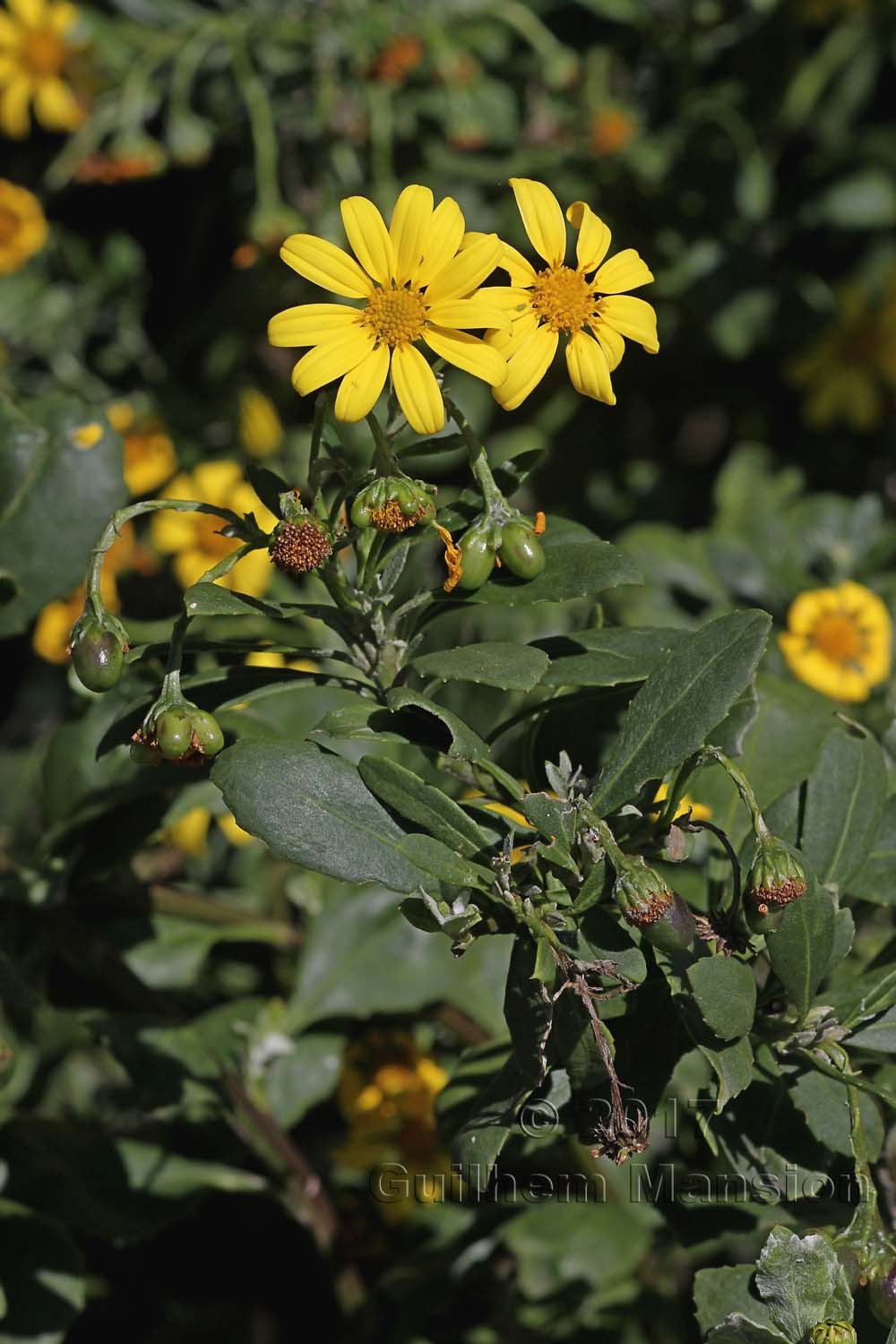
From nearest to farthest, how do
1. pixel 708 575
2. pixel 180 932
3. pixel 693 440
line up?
1. pixel 180 932
2. pixel 708 575
3. pixel 693 440

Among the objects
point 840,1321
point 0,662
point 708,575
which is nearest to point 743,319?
point 708,575

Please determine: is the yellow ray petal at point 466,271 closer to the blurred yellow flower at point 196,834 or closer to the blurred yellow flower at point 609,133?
the blurred yellow flower at point 196,834

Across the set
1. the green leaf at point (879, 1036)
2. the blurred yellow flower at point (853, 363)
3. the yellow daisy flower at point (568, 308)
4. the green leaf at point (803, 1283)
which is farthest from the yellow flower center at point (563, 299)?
the blurred yellow flower at point (853, 363)

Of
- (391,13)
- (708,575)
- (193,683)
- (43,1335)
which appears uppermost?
(391,13)

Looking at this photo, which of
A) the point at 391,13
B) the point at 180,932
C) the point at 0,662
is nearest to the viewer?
the point at 180,932

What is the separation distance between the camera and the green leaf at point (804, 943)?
3.05 ft

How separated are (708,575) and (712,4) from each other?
1.27 meters

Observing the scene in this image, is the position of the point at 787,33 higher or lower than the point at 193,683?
higher

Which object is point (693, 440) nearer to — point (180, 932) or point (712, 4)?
point (712, 4)

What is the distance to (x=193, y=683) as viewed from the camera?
102 cm

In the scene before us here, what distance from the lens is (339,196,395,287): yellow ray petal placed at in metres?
0.99

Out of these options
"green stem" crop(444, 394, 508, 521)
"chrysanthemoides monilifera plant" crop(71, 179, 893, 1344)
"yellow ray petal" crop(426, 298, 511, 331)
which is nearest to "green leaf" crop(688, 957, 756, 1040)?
"chrysanthemoides monilifera plant" crop(71, 179, 893, 1344)

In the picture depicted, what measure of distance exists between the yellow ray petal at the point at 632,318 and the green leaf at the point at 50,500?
665mm

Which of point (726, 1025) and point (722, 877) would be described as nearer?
point (726, 1025)
